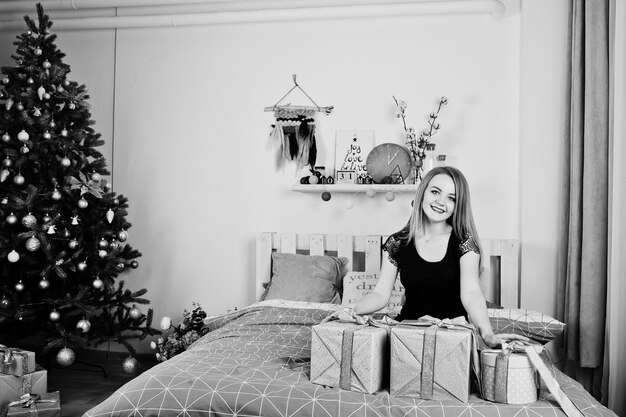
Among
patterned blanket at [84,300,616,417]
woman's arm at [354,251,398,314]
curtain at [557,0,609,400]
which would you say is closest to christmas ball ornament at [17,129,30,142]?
patterned blanket at [84,300,616,417]

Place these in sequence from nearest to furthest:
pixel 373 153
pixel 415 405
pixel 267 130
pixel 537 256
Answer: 1. pixel 415 405
2. pixel 537 256
3. pixel 373 153
4. pixel 267 130

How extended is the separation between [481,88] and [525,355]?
94.2 inches

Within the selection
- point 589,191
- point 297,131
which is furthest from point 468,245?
point 297,131

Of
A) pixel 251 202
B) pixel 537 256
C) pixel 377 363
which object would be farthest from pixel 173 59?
pixel 377 363

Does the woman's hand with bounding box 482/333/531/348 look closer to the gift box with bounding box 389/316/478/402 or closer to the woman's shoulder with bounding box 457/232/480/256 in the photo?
the gift box with bounding box 389/316/478/402

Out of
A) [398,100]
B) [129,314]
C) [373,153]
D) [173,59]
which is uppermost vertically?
[173,59]

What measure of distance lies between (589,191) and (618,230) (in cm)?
46

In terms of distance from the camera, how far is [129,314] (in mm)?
3936

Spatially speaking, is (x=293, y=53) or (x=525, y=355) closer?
(x=525, y=355)

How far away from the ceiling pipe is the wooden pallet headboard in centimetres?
145

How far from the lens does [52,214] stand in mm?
3639

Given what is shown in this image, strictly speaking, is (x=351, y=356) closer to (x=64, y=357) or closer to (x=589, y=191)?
(x=589, y=191)

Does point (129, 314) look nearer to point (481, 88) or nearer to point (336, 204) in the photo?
point (336, 204)

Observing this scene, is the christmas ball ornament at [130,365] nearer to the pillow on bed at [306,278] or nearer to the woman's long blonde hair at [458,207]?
the pillow on bed at [306,278]
